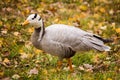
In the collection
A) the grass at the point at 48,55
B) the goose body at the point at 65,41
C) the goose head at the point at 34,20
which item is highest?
the goose head at the point at 34,20

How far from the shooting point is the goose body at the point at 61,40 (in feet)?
17.4

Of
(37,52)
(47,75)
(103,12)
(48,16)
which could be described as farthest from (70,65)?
(103,12)

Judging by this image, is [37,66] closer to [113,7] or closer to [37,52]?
[37,52]

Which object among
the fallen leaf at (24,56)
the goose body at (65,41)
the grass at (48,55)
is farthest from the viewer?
the fallen leaf at (24,56)

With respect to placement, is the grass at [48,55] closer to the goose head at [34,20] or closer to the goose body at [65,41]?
the goose body at [65,41]

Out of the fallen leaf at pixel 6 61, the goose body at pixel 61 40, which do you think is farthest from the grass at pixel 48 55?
the goose body at pixel 61 40

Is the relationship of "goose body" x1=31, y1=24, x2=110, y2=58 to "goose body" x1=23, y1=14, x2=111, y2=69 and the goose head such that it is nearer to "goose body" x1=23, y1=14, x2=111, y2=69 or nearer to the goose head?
"goose body" x1=23, y1=14, x2=111, y2=69

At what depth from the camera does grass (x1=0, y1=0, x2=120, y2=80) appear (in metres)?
5.65

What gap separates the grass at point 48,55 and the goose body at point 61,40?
1.53 feet

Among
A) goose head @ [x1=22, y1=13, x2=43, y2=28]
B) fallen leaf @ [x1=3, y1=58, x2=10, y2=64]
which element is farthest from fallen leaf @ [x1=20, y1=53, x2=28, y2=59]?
goose head @ [x1=22, y1=13, x2=43, y2=28]

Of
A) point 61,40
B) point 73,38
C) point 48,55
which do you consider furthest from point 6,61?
point 73,38

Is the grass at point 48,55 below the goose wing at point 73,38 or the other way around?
below

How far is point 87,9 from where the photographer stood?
9023 millimetres

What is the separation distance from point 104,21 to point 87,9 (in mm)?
851
